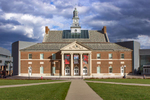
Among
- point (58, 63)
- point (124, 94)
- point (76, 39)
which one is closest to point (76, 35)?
point (76, 39)

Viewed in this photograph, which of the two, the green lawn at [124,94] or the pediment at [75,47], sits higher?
the pediment at [75,47]

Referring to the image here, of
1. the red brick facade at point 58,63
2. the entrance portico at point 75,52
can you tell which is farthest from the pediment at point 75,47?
the red brick facade at point 58,63

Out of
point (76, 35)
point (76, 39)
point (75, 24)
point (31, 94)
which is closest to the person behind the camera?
point (31, 94)

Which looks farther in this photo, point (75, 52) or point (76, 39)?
point (76, 39)

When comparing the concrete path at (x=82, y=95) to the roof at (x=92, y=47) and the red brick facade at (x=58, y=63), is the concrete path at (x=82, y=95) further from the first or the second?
the roof at (x=92, y=47)

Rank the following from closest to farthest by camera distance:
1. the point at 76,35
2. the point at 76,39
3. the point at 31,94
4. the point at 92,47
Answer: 1. the point at 31,94
2. the point at 92,47
3. the point at 76,39
4. the point at 76,35

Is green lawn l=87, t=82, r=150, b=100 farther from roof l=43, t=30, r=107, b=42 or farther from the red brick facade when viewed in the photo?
roof l=43, t=30, r=107, b=42

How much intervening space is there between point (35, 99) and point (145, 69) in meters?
53.9

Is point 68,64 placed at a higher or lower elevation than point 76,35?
lower

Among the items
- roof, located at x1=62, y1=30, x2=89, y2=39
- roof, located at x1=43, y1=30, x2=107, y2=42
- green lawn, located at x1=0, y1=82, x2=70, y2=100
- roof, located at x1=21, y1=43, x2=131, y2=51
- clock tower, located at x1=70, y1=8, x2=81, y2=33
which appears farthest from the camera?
clock tower, located at x1=70, y1=8, x2=81, y2=33

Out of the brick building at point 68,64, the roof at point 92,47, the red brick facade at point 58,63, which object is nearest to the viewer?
the brick building at point 68,64

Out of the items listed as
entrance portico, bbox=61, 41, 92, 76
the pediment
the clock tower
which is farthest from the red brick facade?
the clock tower

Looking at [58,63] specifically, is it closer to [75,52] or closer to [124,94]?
[75,52]

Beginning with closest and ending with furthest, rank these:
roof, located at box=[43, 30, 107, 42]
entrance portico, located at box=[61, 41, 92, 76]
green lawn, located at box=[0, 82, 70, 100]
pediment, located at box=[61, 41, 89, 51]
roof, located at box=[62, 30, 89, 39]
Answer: green lawn, located at box=[0, 82, 70, 100]
entrance portico, located at box=[61, 41, 92, 76]
pediment, located at box=[61, 41, 89, 51]
roof, located at box=[43, 30, 107, 42]
roof, located at box=[62, 30, 89, 39]
